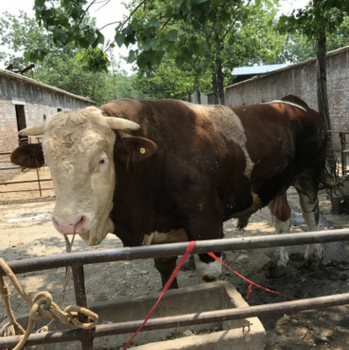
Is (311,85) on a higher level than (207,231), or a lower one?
higher

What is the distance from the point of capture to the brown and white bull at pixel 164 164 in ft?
7.78

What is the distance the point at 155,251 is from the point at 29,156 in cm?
172

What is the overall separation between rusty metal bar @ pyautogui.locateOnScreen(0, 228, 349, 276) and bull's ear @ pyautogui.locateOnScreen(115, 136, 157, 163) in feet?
3.58

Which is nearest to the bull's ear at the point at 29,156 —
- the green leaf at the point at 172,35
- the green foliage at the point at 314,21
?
the green leaf at the point at 172,35

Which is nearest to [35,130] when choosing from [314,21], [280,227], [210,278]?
[210,278]

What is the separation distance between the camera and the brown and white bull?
7.78ft

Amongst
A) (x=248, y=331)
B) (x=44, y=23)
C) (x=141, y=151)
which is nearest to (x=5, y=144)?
(x=44, y=23)

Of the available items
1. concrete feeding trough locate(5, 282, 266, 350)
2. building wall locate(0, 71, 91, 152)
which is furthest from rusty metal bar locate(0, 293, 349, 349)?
building wall locate(0, 71, 91, 152)

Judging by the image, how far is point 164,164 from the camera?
2.97 m

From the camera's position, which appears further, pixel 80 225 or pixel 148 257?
pixel 80 225

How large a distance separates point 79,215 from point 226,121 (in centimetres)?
190

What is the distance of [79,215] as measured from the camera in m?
2.19

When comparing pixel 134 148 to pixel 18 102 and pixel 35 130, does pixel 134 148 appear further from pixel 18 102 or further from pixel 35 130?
pixel 18 102

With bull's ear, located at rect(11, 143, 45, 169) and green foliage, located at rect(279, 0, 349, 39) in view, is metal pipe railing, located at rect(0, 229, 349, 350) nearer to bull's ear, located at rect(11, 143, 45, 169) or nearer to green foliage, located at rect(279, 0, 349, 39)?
bull's ear, located at rect(11, 143, 45, 169)
